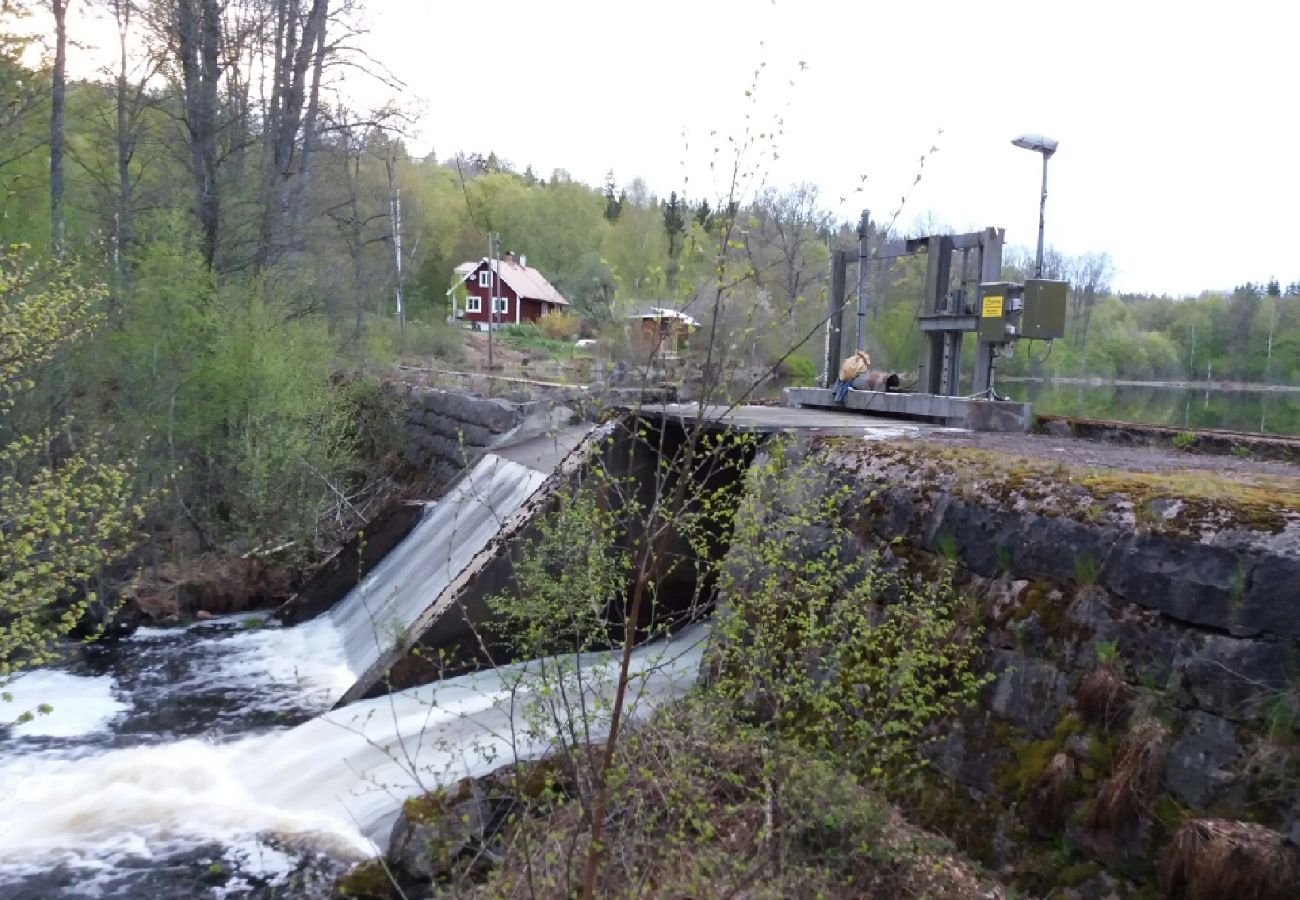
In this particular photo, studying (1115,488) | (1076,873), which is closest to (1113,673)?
(1076,873)

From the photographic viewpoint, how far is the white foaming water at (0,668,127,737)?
10227 millimetres

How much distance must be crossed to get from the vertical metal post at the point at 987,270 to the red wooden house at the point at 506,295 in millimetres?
46005

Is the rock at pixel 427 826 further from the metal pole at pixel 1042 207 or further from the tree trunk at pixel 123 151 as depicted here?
the tree trunk at pixel 123 151

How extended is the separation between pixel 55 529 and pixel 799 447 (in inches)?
216

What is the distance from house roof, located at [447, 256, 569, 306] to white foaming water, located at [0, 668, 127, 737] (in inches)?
1743

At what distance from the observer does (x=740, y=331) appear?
3.49 m

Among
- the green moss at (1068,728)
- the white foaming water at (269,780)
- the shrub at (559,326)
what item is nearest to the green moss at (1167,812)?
the green moss at (1068,728)

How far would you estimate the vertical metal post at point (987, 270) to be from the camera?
11484mm

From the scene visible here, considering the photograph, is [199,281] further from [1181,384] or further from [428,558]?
[1181,384]

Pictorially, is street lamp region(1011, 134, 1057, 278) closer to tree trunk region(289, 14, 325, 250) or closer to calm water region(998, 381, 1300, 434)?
calm water region(998, 381, 1300, 434)

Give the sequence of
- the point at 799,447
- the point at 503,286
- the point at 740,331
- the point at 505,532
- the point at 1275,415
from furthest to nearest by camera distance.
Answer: the point at 503,286 < the point at 1275,415 < the point at 505,532 < the point at 799,447 < the point at 740,331

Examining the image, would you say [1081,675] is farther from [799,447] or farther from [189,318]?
[189,318]

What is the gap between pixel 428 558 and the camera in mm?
→ 13375

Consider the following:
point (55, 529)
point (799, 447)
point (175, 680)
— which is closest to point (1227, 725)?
point (799, 447)
